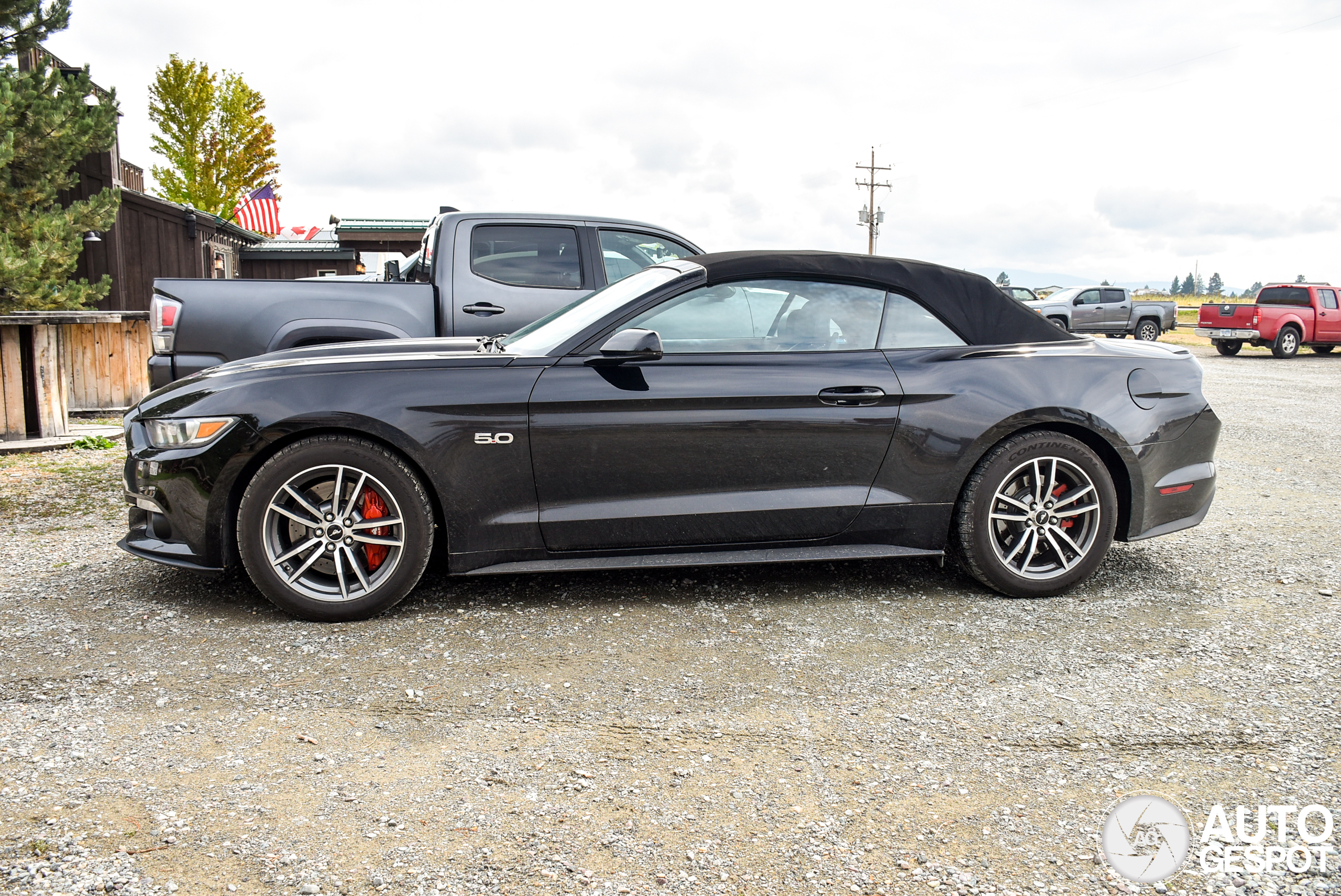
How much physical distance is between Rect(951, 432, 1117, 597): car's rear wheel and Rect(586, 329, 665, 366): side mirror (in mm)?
1549

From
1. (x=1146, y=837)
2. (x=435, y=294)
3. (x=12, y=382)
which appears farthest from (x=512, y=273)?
(x=1146, y=837)

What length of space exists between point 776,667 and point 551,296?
4135 millimetres

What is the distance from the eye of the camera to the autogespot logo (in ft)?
7.56

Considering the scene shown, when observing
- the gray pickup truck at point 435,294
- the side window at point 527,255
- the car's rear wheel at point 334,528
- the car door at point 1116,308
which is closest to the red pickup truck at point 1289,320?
the car door at point 1116,308

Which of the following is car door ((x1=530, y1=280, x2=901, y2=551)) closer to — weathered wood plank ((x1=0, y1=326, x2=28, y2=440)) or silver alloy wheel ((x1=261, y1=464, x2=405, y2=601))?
silver alloy wheel ((x1=261, y1=464, x2=405, y2=601))

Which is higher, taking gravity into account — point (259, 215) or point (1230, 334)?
point (259, 215)

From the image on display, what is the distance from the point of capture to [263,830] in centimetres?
238

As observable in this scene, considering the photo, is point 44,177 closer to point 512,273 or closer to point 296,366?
point 512,273

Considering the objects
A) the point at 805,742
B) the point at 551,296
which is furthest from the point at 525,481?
the point at 551,296

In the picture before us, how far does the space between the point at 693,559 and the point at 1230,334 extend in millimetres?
26086

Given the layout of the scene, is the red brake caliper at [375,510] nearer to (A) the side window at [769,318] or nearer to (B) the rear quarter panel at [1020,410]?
(A) the side window at [769,318]

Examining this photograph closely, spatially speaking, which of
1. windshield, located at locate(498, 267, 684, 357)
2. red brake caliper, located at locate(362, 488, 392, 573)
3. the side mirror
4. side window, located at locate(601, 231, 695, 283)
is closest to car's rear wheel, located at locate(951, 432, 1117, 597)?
the side mirror

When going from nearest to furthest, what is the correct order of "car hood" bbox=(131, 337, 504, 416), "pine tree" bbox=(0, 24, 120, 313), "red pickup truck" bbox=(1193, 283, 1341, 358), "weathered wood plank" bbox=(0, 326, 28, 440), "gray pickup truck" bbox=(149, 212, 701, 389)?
"car hood" bbox=(131, 337, 504, 416)
"gray pickup truck" bbox=(149, 212, 701, 389)
"weathered wood plank" bbox=(0, 326, 28, 440)
"pine tree" bbox=(0, 24, 120, 313)
"red pickup truck" bbox=(1193, 283, 1341, 358)

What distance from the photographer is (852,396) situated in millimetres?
4113
